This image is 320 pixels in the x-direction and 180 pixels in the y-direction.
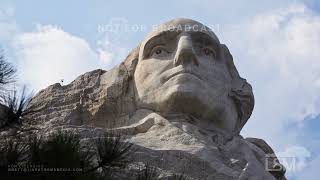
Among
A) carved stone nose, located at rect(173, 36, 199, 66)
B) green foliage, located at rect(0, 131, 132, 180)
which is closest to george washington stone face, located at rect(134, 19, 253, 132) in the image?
carved stone nose, located at rect(173, 36, 199, 66)

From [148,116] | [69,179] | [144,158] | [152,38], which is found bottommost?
[69,179]

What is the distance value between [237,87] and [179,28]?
1.19 metres

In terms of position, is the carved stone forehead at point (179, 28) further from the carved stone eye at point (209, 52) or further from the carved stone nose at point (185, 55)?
the carved stone nose at point (185, 55)

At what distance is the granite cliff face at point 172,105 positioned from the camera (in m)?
11.9

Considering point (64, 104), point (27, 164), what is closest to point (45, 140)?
point (27, 164)

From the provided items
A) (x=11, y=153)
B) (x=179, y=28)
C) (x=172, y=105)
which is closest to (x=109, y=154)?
(x=11, y=153)

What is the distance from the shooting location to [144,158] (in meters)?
11.0

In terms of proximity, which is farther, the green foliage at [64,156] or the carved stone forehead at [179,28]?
the carved stone forehead at [179,28]

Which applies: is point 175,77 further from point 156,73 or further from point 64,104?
point 64,104

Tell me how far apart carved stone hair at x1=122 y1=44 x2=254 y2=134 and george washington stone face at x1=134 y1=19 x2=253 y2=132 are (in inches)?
0.5

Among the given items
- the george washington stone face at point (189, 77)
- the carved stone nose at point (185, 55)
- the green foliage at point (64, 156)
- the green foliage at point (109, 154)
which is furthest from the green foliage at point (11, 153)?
the carved stone nose at point (185, 55)

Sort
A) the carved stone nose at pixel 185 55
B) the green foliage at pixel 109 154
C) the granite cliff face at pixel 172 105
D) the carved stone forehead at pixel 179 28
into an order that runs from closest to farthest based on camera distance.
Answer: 1. the green foliage at pixel 109 154
2. the granite cliff face at pixel 172 105
3. the carved stone nose at pixel 185 55
4. the carved stone forehead at pixel 179 28

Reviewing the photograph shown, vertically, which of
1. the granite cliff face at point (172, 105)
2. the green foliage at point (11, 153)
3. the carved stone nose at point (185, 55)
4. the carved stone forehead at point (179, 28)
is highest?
the carved stone forehead at point (179, 28)

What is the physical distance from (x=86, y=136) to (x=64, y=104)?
2.31 metres
